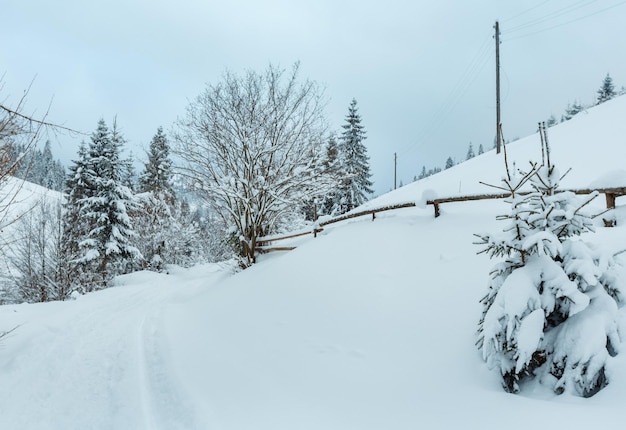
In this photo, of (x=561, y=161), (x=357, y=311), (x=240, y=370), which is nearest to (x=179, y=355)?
(x=240, y=370)

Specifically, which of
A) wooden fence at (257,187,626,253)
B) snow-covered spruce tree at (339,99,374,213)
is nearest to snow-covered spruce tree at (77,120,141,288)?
wooden fence at (257,187,626,253)

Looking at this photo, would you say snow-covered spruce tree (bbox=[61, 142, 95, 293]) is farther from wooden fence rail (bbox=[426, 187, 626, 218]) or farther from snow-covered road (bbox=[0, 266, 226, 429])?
Result: wooden fence rail (bbox=[426, 187, 626, 218])

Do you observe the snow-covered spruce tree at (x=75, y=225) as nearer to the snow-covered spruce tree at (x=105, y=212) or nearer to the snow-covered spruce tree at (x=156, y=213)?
the snow-covered spruce tree at (x=105, y=212)

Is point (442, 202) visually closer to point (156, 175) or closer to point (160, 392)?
point (160, 392)

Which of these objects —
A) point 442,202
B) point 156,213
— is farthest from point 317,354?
point 156,213

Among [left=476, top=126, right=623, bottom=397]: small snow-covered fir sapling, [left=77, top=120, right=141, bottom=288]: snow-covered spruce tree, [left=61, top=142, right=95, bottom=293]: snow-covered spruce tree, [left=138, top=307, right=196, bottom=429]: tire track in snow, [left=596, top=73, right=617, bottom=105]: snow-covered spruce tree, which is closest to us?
[left=476, top=126, right=623, bottom=397]: small snow-covered fir sapling

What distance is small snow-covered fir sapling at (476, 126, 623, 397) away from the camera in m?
2.93

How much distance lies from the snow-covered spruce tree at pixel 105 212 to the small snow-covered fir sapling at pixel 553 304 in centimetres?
2078

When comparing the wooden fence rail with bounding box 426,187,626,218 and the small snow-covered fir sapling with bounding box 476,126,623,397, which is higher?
the wooden fence rail with bounding box 426,187,626,218

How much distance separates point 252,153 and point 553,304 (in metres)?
11.1

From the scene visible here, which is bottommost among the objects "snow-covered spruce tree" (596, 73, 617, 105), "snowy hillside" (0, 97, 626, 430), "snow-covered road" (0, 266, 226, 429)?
"snow-covered road" (0, 266, 226, 429)

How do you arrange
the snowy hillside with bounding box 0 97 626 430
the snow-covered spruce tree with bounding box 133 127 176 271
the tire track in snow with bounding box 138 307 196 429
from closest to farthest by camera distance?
the snowy hillside with bounding box 0 97 626 430 < the tire track in snow with bounding box 138 307 196 429 < the snow-covered spruce tree with bounding box 133 127 176 271

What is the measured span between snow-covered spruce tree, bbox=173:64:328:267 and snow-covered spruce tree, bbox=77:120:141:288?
956 centimetres

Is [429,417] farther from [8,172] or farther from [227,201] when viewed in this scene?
[227,201]
